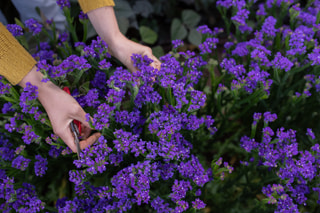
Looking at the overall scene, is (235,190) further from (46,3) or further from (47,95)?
(46,3)

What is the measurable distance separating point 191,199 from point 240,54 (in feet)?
2.54

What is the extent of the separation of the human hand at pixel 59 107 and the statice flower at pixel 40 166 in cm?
24

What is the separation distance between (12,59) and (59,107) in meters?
0.27

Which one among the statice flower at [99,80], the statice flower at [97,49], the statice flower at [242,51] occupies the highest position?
the statice flower at [97,49]

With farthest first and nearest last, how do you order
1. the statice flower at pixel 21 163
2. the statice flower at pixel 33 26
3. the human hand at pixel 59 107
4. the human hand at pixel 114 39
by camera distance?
the statice flower at pixel 33 26, the human hand at pixel 114 39, the statice flower at pixel 21 163, the human hand at pixel 59 107

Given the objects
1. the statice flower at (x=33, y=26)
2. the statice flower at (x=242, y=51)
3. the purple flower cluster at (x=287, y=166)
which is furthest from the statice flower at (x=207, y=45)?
the statice flower at (x=33, y=26)

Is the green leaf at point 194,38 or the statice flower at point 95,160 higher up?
the green leaf at point 194,38

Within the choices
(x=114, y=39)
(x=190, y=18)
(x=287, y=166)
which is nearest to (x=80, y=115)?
(x=114, y=39)

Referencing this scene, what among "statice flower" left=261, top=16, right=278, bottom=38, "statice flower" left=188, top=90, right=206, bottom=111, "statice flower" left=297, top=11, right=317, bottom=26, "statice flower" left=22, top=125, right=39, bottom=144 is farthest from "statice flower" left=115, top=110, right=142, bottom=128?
"statice flower" left=297, top=11, right=317, bottom=26

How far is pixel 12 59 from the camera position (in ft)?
3.59

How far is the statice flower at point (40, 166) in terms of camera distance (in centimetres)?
125

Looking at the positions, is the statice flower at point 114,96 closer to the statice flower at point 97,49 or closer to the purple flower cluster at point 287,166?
the statice flower at point 97,49

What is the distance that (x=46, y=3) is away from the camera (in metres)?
1.91

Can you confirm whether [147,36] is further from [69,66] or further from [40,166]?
[40,166]
